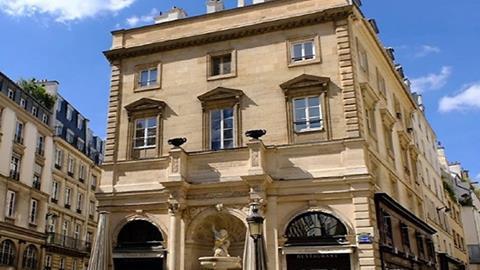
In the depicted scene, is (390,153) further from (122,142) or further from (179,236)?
(122,142)

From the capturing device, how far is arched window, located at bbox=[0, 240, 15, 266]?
3372 cm

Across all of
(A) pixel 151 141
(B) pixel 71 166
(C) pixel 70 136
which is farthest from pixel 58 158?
(A) pixel 151 141

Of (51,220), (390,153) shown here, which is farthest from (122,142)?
(51,220)

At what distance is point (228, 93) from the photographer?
21688 millimetres

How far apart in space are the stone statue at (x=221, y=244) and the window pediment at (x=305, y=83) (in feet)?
20.9

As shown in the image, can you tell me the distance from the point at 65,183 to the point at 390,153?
98.3ft

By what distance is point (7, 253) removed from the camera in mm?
34312

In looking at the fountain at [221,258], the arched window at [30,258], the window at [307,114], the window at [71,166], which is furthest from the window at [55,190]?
the window at [307,114]

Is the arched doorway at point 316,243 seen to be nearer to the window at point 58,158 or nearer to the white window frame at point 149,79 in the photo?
the white window frame at point 149,79

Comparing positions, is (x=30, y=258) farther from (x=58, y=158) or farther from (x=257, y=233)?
→ (x=257, y=233)

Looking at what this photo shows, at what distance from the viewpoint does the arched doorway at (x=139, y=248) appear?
20344 millimetres

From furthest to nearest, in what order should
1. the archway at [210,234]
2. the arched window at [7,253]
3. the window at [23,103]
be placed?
1. the window at [23,103]
2. the arched window at [7,253]
3. the archway at [210,234]

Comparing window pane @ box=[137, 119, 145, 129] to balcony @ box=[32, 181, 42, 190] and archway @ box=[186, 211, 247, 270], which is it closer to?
archway @ box=[186, 211, 247, 270]

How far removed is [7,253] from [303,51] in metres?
25.6
